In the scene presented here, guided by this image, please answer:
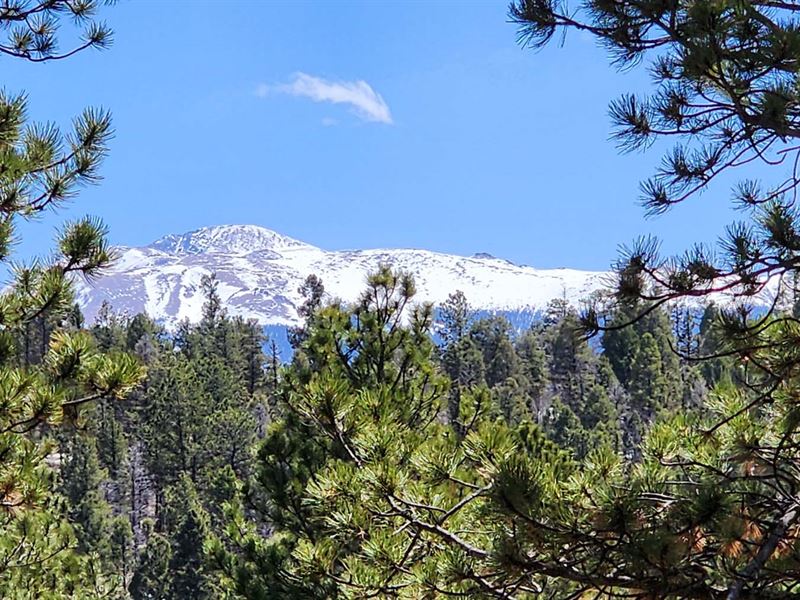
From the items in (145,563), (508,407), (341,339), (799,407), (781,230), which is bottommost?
(145,563)

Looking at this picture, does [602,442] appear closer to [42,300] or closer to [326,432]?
[326,432]

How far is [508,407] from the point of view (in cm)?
3491

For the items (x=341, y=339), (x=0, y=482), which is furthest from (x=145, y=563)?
(x=0, y=482)

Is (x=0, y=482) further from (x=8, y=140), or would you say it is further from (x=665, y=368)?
(x=665, y=368)

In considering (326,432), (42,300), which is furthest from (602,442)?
(42,300)

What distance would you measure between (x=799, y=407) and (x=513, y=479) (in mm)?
1346

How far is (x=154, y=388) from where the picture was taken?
122 ft

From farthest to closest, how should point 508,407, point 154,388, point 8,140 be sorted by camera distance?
point 154,388, point 508,407, point 8,140

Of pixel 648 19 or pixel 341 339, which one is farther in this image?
pixel 341 339

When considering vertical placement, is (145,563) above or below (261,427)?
below

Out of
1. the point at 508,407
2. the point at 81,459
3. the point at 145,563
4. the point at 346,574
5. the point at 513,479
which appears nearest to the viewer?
the point at 513,479

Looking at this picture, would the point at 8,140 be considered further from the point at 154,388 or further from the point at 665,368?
the point at 665,368

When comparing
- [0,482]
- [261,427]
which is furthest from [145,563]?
[0,482]

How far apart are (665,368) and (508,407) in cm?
1156
